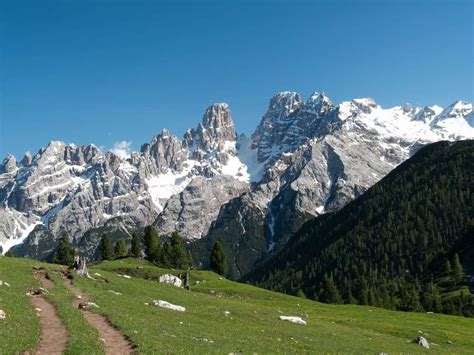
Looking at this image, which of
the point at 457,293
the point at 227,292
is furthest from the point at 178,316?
the point at 457,293

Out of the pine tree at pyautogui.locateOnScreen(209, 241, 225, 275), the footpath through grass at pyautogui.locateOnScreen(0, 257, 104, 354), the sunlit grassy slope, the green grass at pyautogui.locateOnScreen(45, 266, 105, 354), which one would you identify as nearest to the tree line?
the pine tree at pyautogui.locateOnScreen(209, 241, 225, 275)

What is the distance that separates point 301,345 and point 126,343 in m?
17.4

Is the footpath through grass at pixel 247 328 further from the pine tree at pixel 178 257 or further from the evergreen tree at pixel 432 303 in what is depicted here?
the evergreen tree at pixel 432 303

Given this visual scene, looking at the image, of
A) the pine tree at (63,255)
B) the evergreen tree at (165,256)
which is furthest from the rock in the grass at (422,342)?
the pine tree at (63,255)

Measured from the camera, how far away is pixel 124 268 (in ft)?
389

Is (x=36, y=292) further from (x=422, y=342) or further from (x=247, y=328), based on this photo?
(x=422, y=342)

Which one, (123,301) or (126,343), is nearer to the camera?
(126,343)

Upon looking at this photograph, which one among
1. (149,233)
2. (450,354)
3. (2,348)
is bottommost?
(450,354)

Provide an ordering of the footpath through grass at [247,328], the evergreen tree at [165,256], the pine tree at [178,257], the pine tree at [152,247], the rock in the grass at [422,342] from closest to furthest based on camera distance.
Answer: the footpath through grass at [247,328] → the rock in the grass at [422,342] → the evergreen tree at [165,256] → the pine tree at [152,247] → the pine tree at [178,257]

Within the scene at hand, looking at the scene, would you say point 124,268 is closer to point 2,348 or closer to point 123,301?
point 123,301

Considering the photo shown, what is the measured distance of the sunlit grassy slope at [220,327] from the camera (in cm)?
3141

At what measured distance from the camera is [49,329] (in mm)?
32094

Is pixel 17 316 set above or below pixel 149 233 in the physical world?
below

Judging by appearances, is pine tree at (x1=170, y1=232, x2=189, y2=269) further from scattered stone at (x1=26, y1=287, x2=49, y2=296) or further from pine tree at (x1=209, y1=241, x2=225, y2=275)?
scattered stone at (x1=26, y1=287, x2=49, y2=296)
